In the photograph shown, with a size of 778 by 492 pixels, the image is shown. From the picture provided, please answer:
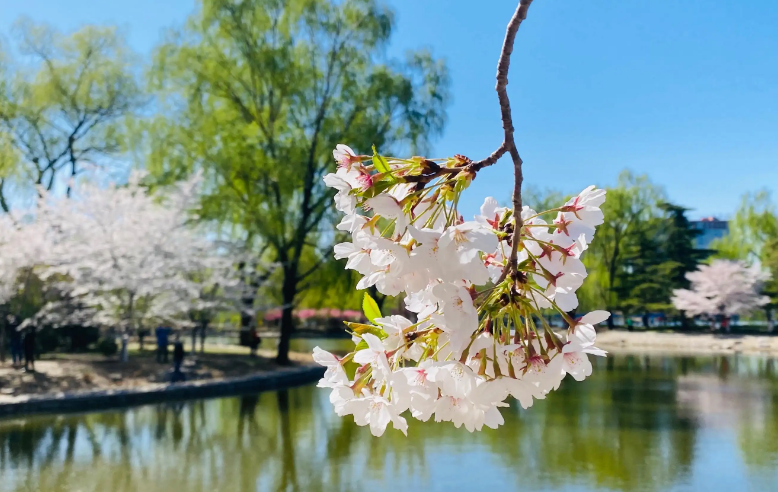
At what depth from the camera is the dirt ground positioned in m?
9.98

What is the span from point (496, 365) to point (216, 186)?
547 inches

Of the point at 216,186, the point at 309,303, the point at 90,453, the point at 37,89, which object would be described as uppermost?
the point at 37,89

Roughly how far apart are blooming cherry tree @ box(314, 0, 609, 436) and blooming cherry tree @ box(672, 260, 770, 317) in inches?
1126

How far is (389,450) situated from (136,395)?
437 centimetres

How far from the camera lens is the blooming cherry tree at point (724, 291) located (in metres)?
26.4

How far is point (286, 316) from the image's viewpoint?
48.6 feet

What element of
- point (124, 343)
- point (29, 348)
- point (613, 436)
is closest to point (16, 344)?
point (29, 348)

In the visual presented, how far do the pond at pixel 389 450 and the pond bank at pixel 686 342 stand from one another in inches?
488

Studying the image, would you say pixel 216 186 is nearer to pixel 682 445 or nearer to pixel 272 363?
pixel 272 363

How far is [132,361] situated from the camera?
500 inches

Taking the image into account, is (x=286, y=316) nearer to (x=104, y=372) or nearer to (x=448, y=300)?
(x=104, y=372)

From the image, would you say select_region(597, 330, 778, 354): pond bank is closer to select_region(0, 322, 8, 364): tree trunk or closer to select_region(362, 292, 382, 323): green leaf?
select_region(0, 322, 8, 364): tree trunk

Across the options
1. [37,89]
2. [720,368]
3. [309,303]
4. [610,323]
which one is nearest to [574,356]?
[720,368]

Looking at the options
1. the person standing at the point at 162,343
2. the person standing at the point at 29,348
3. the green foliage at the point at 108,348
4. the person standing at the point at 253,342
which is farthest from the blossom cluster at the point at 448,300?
the person standing at the point at 253,342
